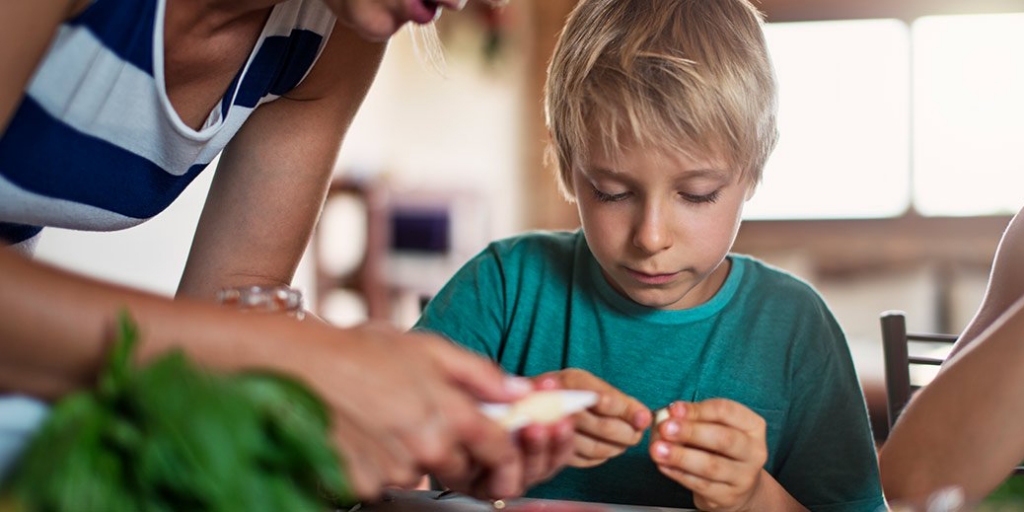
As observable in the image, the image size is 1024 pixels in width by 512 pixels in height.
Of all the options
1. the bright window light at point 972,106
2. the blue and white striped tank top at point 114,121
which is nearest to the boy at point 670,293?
the blue and white striped tank top at point 114,121

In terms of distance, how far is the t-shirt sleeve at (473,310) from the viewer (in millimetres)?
1375

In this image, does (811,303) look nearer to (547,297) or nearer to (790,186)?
(547,297)

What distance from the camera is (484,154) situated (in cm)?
694

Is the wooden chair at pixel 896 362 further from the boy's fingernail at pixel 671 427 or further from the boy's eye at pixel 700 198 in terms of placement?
the boy's fingernail at pixel 671 427

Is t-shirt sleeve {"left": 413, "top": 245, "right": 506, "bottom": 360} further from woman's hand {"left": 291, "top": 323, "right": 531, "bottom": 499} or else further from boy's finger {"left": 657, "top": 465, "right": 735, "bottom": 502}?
woman's hand {"left": 291, "top": 323, "right": 531, "bottom": 499}

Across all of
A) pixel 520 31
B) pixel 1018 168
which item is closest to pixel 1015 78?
pixel 1018 168

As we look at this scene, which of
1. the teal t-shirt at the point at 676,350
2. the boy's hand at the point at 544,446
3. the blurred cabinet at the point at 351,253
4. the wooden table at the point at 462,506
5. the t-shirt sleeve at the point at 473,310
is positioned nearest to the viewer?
the boy's hand at the point at 544,446

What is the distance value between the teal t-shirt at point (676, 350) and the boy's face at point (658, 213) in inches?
5.5

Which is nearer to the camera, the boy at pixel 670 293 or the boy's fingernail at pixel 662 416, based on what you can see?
the boy's fingernail at pixel 662 416

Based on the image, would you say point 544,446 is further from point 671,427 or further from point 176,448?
point 176,448

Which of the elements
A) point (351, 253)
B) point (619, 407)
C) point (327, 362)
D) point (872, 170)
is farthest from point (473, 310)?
point (872, 170)

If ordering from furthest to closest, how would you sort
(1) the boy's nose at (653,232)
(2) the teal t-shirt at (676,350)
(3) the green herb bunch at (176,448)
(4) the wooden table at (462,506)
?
1. (2) the teal t-shirt at (676,350)
2. (1) the boy's nose at (653,232)
3. (4) the wooden table at (462,506)
4. (3) the green herb bunch at (176,448)

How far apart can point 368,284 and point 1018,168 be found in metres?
3.81

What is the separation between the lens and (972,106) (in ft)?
20.2
